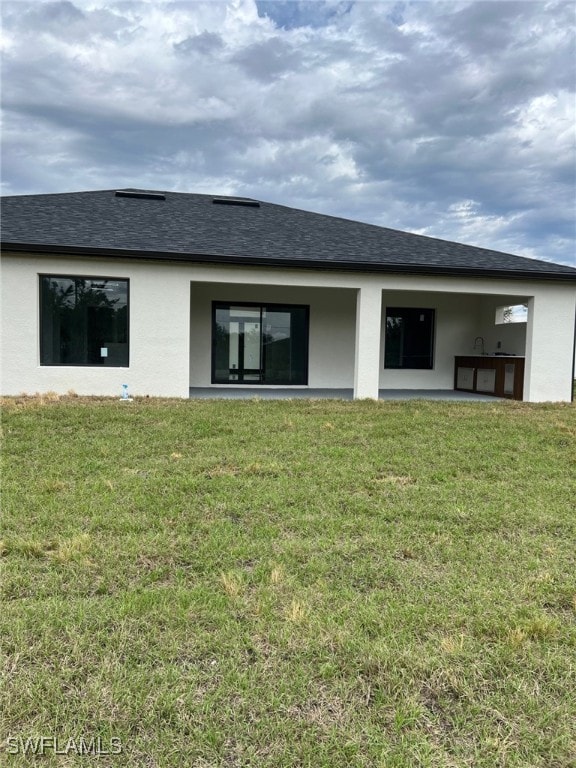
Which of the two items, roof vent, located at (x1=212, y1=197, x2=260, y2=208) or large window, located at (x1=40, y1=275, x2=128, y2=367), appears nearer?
large window, located at (x1=40, y1=275, x2=128, y2=367)

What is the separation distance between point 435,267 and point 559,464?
580 cm

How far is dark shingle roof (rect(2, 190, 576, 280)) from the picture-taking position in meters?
9.72

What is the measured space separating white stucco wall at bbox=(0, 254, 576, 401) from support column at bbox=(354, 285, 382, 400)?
24 mm

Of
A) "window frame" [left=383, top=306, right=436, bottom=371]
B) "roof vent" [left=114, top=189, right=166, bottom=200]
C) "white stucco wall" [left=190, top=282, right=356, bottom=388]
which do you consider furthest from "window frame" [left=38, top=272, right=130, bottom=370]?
"window frame" [left=383, top=306, right=436, bottom=371]

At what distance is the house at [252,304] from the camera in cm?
968

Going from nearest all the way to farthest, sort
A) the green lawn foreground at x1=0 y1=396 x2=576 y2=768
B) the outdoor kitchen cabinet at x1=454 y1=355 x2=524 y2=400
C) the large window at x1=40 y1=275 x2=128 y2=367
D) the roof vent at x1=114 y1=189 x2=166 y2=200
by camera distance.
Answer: the green lawn foreground at x1=0 y1=396 x2=576 y2=768, the large window at x1=40 y1=275 x2=128 y2=367, the outdoor kitchen cabinet at x1=454 y1=355 x2=524 y2=400, the roof vent at x1=114 y1=189 x2=166 y2=200

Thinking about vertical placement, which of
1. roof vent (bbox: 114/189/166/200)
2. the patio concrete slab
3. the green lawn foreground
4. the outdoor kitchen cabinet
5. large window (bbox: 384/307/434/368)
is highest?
roof vent (bbox: 114/189/166/200)

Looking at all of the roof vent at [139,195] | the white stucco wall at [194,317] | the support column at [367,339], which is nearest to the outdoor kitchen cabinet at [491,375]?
the white stucco wall at [194,317]

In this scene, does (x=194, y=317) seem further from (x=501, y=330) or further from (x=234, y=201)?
(x=501, y=330)

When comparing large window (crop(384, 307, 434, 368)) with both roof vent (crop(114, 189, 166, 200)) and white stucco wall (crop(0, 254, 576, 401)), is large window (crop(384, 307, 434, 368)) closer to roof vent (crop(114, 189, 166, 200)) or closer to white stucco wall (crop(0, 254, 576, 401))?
white stucco wall (crop(0, 254, 576, 401))

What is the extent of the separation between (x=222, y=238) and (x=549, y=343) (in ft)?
25.4

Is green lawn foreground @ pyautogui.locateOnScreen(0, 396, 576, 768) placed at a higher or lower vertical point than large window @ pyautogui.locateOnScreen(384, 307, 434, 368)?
lower

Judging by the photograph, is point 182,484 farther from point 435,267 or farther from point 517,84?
point 517,84

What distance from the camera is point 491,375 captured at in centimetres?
1301
